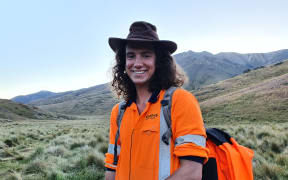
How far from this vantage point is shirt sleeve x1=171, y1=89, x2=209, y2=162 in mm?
1739

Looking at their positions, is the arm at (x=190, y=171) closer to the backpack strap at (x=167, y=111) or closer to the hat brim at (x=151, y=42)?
the backpack strap at (x=167, y=111)

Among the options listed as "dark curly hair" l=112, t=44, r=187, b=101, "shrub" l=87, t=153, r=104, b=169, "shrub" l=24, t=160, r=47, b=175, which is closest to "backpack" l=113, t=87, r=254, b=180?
"dark curly hair" l=112, t=44, r=187, b=101

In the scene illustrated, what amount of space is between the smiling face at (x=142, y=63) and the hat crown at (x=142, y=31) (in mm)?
129

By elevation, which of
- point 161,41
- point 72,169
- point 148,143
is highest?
point 161,41

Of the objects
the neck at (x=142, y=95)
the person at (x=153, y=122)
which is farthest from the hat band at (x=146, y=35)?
the neck at (x=142, y=95)

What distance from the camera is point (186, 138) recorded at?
1.76 meters

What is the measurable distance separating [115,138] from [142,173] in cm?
66

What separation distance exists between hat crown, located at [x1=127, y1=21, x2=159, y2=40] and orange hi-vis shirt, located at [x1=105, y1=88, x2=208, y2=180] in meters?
0.69

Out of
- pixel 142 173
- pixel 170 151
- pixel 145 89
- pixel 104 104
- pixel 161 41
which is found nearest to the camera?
pixel 170 151

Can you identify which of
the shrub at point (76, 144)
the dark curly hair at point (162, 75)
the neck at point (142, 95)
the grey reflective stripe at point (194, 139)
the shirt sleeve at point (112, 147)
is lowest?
the shrub at point (76, 144)

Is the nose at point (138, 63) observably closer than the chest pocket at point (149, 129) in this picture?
No

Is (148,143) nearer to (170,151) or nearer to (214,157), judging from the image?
(170,151)

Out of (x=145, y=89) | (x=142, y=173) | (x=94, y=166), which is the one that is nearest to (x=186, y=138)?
(x=142, y=173)

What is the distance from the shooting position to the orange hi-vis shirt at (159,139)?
5.80ft
